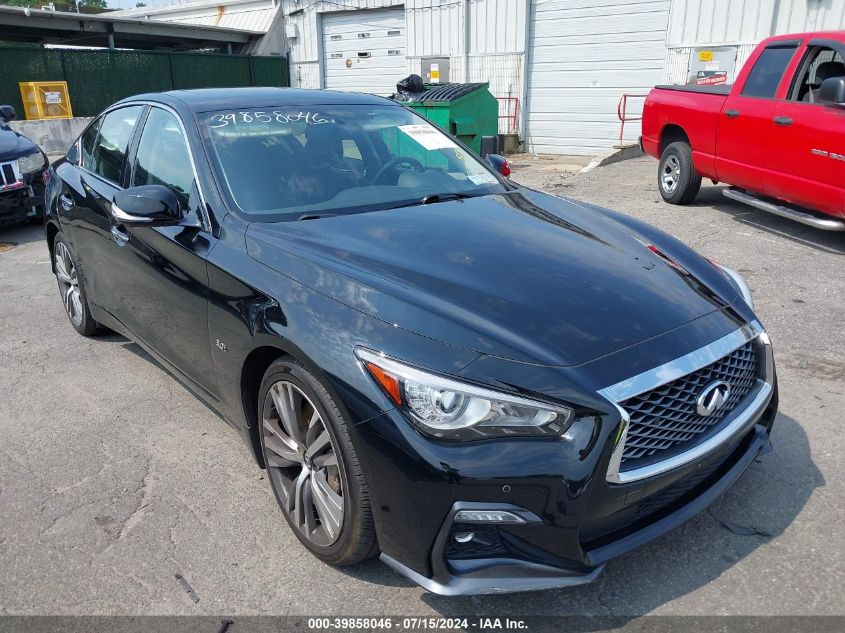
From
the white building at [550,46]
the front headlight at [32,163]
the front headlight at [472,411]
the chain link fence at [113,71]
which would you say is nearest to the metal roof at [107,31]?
the chain link fence at [113,71]

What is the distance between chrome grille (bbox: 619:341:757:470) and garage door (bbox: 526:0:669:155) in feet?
46.7

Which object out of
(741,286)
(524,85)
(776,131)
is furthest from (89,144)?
(524,85)

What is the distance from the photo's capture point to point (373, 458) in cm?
217

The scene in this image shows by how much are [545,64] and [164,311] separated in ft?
51.1

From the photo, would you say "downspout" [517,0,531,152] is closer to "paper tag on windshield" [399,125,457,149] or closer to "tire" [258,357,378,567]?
"paper tag on windshield" [399,125,457,149]

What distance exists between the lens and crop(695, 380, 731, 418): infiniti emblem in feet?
7.52

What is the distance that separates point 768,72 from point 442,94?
5.70 m

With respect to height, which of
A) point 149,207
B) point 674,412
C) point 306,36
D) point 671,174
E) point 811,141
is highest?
point 306,36

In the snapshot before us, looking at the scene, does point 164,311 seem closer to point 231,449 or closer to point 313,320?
point 231,449

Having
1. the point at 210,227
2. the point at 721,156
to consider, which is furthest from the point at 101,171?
the point at 721,156

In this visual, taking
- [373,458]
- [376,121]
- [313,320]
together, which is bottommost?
[373,458]

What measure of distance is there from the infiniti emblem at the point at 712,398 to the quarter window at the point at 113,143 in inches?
131

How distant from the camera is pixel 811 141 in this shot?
6.27 meters

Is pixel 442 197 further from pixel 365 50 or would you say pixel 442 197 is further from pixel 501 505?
pixel 365 50
